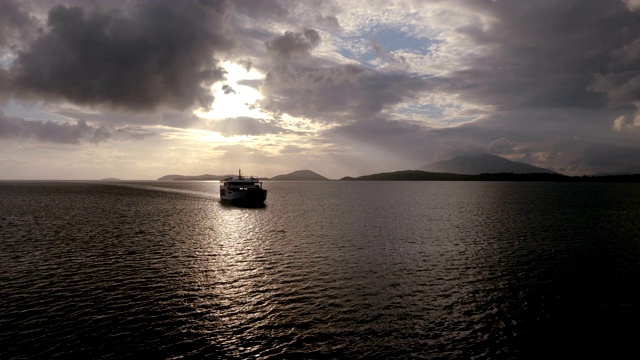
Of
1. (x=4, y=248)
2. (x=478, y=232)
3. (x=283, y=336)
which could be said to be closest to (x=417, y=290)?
(x=283, y=336)

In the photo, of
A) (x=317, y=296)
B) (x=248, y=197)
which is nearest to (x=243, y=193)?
(x=248, y=197)

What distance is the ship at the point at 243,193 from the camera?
121m

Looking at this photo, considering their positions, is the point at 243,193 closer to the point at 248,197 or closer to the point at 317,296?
the point at 248,197

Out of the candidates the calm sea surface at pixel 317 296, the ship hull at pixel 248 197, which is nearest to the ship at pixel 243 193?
the ship hull at pixel 248 197

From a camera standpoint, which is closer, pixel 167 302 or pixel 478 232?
pixel 167 302

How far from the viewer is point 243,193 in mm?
121000

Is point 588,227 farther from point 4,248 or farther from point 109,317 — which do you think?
point 4,248

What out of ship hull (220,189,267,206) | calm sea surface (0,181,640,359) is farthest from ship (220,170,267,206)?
calm sea surface (0,181,640,359)

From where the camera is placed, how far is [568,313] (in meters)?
25.5

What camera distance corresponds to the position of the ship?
120625mm

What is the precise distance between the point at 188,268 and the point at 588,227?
76695mm

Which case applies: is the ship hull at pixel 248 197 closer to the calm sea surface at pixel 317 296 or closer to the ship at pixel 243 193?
the ship at pixel 243 193

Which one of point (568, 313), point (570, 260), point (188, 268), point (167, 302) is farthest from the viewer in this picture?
point (570, 260)

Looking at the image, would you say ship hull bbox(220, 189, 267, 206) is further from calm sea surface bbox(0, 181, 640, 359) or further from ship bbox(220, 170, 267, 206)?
calm sea surface bbox(0, 181, 640, 359)
